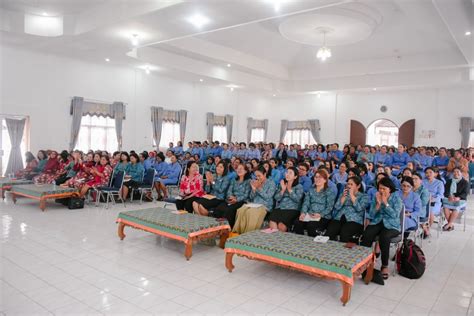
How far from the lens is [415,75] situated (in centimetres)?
1220

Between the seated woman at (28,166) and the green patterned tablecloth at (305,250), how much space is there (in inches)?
278

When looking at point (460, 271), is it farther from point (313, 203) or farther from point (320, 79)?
point (320, 79)

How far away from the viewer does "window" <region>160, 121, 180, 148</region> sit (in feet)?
41.2

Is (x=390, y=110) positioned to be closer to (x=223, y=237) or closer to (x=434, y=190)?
(x=434, y=190)

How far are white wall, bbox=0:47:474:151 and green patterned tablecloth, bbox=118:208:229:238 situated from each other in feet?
20.5

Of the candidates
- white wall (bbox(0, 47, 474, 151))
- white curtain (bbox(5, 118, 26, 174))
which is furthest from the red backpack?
white curtain (bbox(5, 118, 26, 174))

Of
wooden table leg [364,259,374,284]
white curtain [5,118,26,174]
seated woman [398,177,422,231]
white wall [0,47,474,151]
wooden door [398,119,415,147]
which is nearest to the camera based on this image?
wooden table leg [364,259,374,284]

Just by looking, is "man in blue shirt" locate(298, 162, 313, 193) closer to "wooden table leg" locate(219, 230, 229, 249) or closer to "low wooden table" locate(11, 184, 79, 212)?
"wooden table leg" locate(219, 230, 229, 249)

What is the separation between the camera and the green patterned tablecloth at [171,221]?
13.7ft

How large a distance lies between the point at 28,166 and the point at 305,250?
8093 mm

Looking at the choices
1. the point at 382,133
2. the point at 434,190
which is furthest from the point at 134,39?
the point at 382,133

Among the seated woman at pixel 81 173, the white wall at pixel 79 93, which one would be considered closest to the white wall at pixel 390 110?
the white wall at pixel 79 93

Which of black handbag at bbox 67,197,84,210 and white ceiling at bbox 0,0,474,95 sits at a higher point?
white ceiling at bbox 0,0,474,95

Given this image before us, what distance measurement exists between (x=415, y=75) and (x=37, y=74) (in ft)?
38.5
